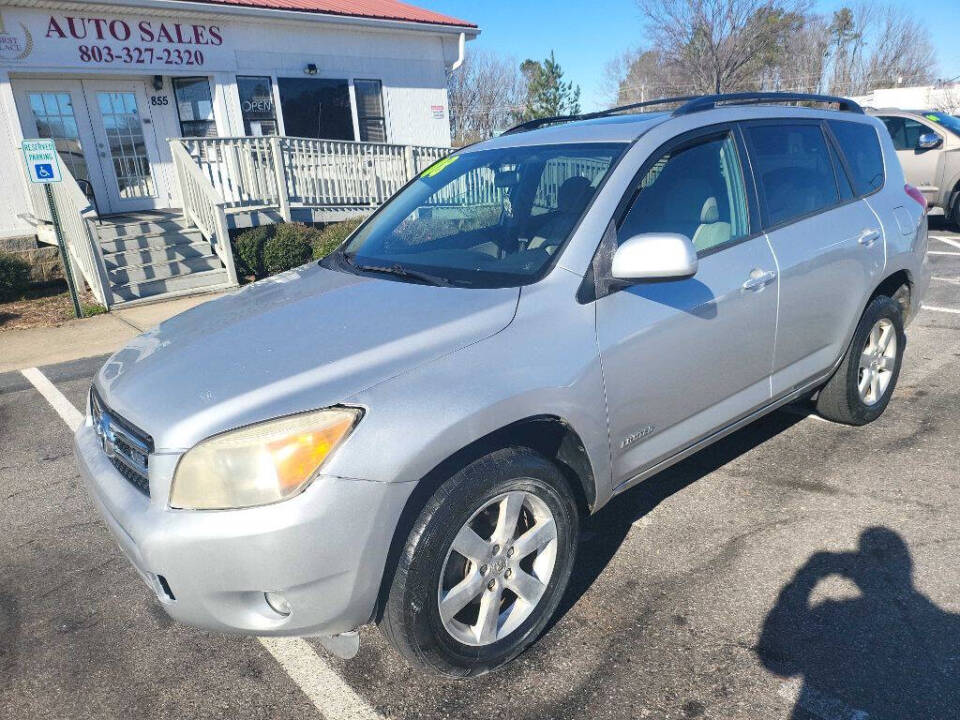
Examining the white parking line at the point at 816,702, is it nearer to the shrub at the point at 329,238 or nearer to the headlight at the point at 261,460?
the headlight at the point at 261,460

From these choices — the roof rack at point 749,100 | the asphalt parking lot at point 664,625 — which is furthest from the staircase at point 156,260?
the roof rack at point 749,100

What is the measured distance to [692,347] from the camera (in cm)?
285

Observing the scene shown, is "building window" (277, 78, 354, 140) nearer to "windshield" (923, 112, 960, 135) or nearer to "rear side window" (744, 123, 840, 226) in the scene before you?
"windshield" (923, 112, 960, 135)

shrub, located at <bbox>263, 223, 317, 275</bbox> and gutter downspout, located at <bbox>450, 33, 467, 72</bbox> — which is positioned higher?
gutter downspout, located at <bbox>450, 33, 467, 72</bbox>

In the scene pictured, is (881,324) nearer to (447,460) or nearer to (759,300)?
(759,300)

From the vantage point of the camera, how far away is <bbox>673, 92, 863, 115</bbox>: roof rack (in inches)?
127

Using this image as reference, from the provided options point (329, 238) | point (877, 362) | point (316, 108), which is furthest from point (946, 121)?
point (316, 108)

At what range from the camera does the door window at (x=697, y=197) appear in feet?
9.52

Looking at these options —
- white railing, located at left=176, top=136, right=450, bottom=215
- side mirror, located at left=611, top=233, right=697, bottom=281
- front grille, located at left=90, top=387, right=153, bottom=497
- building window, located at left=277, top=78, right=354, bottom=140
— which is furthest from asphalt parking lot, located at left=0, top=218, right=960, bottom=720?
building window, located at left=277, top=78, right=354, bottom=140

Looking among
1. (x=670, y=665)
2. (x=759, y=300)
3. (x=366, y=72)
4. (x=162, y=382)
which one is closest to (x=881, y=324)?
(x=759, y=300)

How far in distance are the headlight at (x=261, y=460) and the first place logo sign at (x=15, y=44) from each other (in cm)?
1131

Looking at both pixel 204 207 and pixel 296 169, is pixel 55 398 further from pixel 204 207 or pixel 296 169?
pixel 296 169

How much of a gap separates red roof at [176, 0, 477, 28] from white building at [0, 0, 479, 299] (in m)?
0.06

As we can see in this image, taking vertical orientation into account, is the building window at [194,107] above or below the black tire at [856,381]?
above
